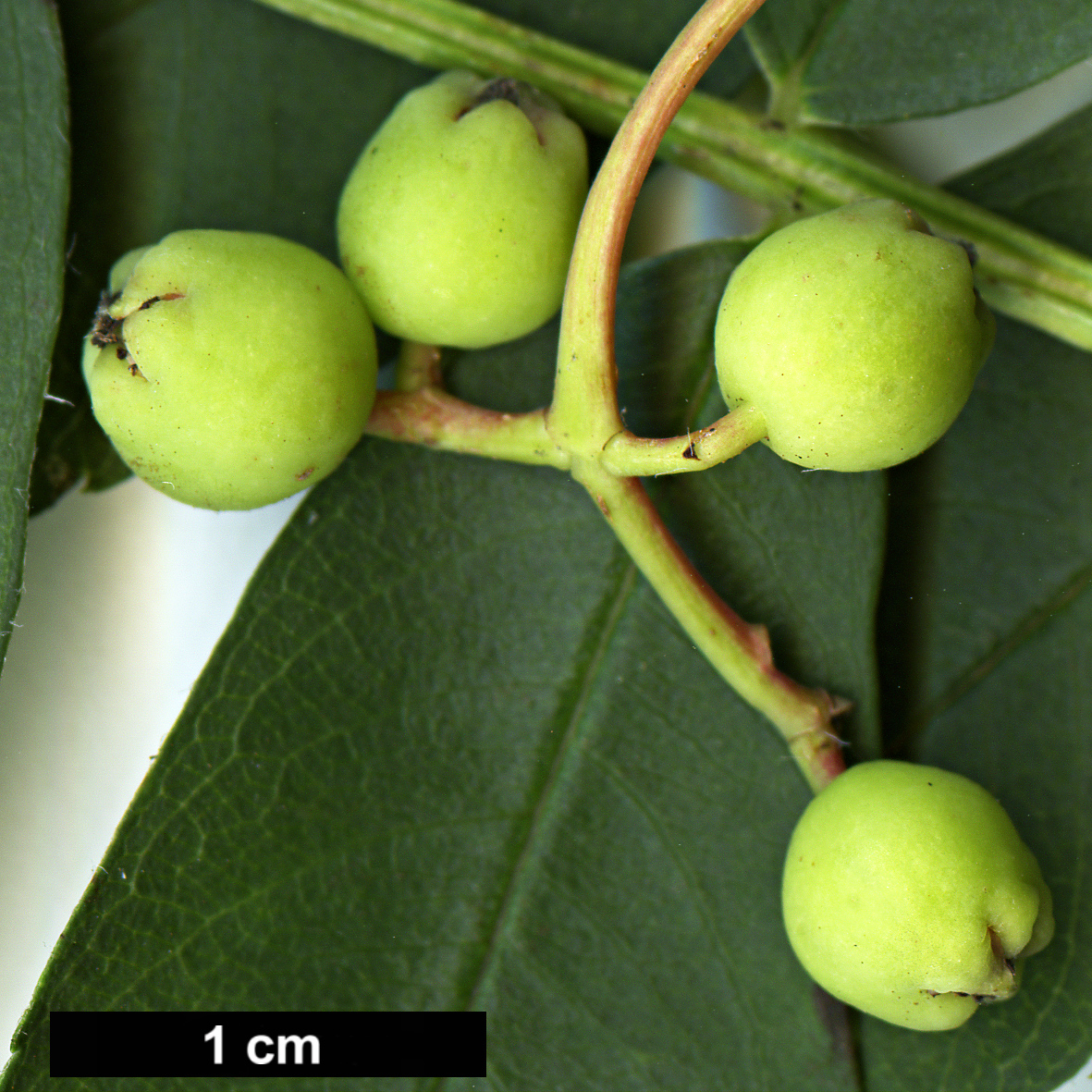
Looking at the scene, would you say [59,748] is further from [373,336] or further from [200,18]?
[200,18]

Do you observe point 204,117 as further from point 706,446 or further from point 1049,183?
point 1049,183

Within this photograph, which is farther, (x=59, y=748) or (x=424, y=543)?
(x=59, y=748)

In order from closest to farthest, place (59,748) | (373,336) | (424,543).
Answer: (373,336) < (424,543) < (59,748)

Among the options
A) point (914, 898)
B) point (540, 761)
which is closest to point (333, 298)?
point (540, 761)

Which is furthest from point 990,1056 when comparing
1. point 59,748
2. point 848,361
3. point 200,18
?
point 200,18

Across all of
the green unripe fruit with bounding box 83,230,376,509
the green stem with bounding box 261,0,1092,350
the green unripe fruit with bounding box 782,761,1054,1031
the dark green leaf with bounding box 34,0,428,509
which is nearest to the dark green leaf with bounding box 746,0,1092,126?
the green stem with bounding box 261,0,1092,350

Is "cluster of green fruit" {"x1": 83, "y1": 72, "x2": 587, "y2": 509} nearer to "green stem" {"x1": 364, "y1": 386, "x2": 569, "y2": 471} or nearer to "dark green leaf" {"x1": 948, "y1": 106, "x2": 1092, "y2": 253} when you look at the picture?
"green stem" {"x1": 364, "y1": 386, "x2": 569, "y2": 471}

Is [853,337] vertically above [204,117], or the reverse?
[204,117]
